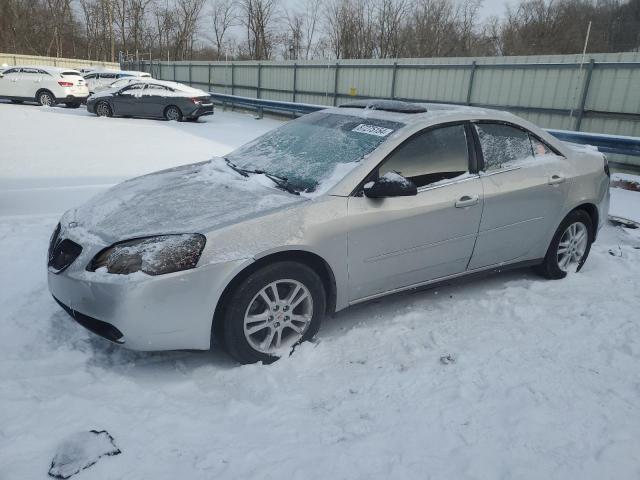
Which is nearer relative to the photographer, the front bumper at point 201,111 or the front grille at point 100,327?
the front grille at point 100,327

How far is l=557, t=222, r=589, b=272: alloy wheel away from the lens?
4531mm

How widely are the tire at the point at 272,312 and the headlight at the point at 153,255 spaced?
346mm

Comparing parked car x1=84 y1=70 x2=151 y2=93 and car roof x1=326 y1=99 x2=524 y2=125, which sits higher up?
car roof x1=326 y1=99 x2=524 y2=125

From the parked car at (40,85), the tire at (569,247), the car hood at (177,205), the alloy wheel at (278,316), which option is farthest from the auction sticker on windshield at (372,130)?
the parked car at (40,85)

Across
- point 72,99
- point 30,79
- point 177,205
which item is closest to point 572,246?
point 177,205

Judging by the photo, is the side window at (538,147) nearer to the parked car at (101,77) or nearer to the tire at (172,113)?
the tire at (172,113)

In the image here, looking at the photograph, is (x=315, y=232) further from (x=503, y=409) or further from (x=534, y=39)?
(x=534, y=39)

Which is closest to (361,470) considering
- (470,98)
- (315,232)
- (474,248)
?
(315,232)

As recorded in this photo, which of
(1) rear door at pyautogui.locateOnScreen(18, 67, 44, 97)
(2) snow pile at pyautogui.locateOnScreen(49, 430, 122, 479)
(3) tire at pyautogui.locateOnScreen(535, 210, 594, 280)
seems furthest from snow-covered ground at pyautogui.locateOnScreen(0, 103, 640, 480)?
(1) rear door at pyautogui.locateOnScreen(18, 67, 44, 97)

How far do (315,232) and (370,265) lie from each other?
0.51 m

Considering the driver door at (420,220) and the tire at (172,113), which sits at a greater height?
the driver door at (420,220)

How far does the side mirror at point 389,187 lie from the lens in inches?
126

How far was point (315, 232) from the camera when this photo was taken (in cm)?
306

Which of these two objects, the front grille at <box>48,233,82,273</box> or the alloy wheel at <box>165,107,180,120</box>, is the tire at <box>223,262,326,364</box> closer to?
the front grille at <box>48,233,82,273</box>
